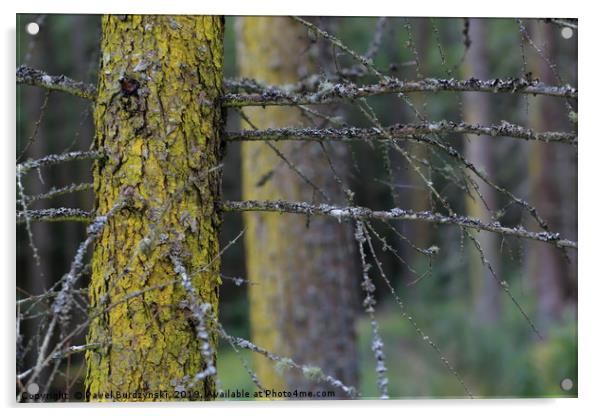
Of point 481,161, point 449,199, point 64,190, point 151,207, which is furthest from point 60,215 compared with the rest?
point 481,161

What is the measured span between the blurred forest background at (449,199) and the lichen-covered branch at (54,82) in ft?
0.57

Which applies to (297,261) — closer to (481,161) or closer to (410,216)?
(410,216)

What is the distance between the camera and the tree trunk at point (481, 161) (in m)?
8.18

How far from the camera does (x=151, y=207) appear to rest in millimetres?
1606

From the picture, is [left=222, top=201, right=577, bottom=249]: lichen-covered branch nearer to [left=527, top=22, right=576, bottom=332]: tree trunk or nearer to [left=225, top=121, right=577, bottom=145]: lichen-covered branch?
[left=225, top=121, right=577, bottom=145]: lichen-covered branch

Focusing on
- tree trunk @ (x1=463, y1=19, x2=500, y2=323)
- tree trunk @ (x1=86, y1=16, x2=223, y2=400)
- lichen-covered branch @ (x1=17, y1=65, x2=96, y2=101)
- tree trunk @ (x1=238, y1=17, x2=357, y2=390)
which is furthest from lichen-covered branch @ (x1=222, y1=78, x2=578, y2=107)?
tree trunk @ (x1=463, y1=19, x2=500, y2=323)

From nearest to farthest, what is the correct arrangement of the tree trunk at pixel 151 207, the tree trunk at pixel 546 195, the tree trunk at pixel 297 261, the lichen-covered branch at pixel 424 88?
the lichen-covered branch at pixel 424 88, the tree trunk at pixel 151 207, the tree trunk at pixel 297 261, the tree trunk at pixel 546 195

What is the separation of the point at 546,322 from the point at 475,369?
1.06m

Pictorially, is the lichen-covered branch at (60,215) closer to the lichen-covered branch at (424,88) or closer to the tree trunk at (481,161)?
the lichen-covered branch at (424,88)

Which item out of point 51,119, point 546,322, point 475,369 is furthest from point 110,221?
point 546,322

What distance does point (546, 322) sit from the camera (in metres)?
7.11

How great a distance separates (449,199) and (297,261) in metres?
1.15

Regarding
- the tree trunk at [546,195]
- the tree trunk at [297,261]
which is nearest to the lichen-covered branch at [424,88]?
the tree trunk at [297,261]
